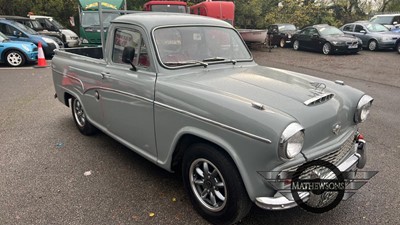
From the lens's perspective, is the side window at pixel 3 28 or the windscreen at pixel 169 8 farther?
the windscreen at pixel 169 8

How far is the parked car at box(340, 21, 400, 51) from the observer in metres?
16.5

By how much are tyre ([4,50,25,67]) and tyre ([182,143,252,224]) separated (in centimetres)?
1153

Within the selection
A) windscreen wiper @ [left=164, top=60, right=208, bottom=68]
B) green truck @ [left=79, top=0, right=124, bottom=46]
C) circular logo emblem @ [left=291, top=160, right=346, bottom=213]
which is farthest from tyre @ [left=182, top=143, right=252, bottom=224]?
green truck @ [left=79, top=0, right=124, bottom=46]

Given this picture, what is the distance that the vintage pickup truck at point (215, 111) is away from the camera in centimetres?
249

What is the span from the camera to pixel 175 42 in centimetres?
362

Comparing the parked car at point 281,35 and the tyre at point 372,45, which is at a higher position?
the parked car at point 281,35

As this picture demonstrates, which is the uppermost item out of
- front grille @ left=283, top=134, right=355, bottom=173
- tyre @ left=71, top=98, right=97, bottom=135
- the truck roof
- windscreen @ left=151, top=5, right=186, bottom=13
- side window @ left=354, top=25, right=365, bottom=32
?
windscreen @ left=151, top=5, right=186, bottom=13

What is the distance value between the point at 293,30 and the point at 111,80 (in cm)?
1887

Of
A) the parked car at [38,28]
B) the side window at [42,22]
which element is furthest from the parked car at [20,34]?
the side window at [42,22]

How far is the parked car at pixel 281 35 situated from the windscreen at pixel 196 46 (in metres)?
16.4

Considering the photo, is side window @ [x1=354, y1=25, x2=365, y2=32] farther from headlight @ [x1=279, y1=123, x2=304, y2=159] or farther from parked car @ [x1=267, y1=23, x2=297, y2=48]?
headlight @ [x1=279, y1=123, x2=304, y2=159]

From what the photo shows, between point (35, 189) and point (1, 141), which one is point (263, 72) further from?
point (1, 141)

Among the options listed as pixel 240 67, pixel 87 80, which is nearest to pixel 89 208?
pixel 87 80

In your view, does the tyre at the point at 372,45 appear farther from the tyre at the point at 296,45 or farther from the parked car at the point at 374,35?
the tyre at the point at 296,45
